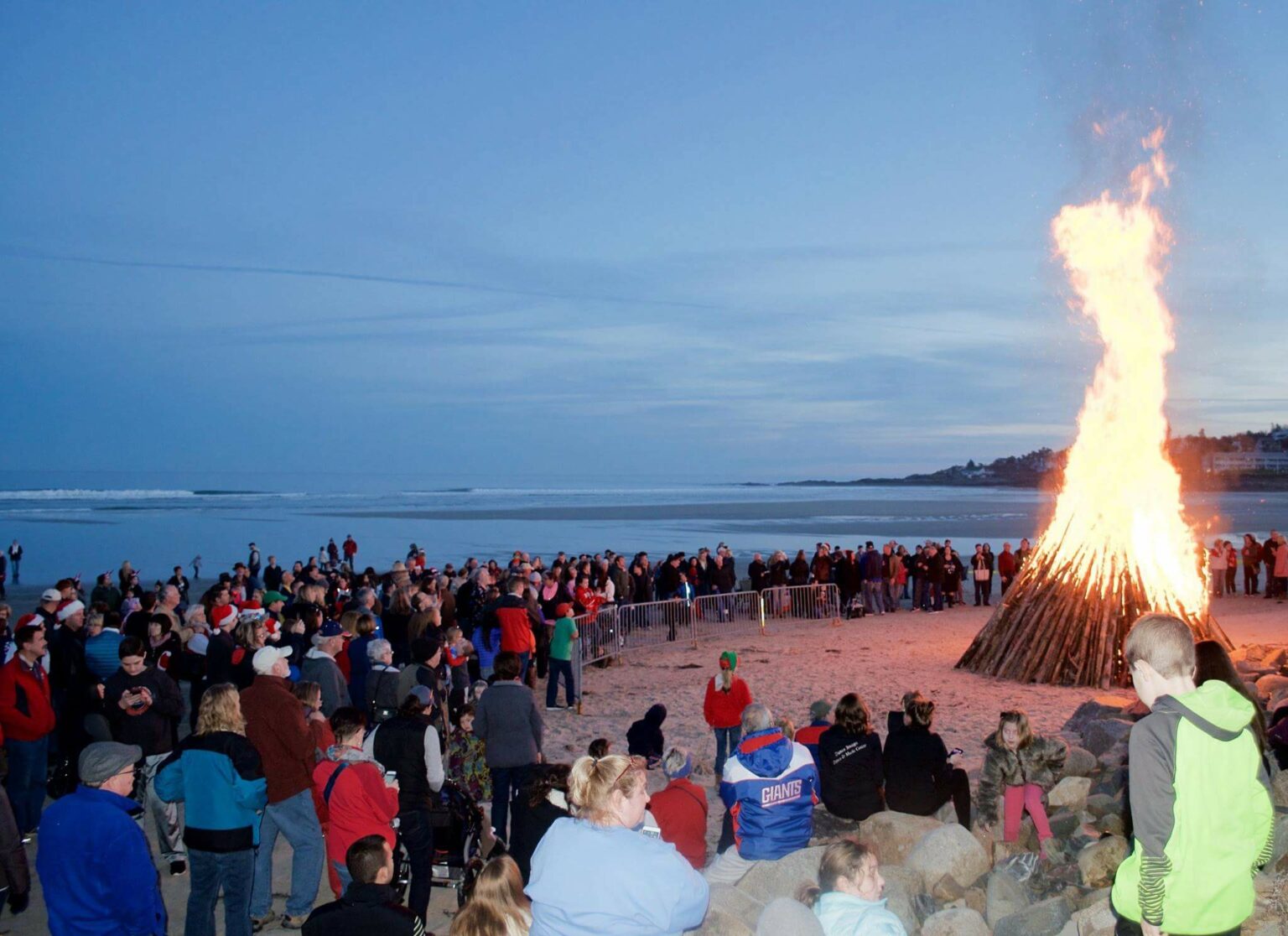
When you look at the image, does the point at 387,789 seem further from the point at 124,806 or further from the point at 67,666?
the point at 67,666

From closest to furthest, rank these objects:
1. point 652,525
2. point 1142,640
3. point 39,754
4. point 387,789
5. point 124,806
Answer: point 1142,640
point 124,806
point 387,789
point 39,754
point 652,525

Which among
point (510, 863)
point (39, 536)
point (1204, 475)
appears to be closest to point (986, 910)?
point (510, 863)

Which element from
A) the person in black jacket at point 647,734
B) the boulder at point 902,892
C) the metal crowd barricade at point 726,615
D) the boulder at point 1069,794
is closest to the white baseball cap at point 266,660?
the person in black jacket at point 647,734

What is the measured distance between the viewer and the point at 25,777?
8195 mm

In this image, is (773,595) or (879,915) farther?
(773,595)

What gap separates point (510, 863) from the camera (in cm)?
430

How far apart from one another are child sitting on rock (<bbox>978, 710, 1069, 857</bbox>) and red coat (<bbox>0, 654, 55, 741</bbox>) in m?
7.08

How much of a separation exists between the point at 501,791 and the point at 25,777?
3.66 meters

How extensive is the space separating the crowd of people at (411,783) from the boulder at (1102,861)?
1090 mm

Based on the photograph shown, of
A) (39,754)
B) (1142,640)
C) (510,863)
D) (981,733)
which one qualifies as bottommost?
(981,733)

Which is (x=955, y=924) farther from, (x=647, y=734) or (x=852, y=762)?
(x=647, y=734)

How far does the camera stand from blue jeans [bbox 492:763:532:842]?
317 inches

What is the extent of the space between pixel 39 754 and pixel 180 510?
76254 millimetres

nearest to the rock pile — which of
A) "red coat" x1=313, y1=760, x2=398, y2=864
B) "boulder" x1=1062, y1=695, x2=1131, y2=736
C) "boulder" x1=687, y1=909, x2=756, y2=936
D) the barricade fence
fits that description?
"boulder" x1=687, y1=909, x2=756, y2=936
